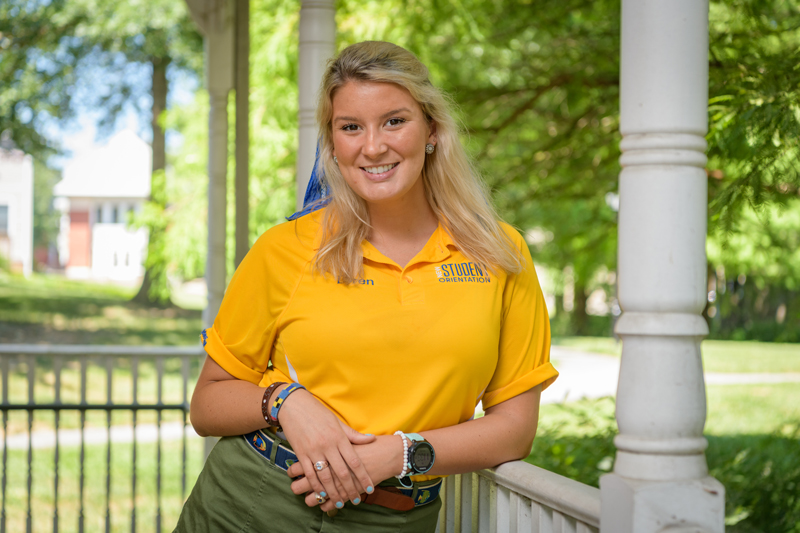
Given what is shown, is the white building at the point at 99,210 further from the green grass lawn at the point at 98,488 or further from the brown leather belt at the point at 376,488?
the brown leather belt at the point at 376,488

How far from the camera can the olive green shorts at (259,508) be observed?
155 centimetres

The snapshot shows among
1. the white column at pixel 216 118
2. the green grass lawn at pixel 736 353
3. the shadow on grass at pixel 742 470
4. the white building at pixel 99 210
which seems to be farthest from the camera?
the white building at pixel 99 210

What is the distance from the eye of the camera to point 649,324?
1273 millimetres

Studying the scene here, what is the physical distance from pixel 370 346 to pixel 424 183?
0.46 meters

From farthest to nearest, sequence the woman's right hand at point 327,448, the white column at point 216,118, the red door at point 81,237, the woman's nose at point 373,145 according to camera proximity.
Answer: the red door at point 81,237
the white column at point 216,118
the woman's nose at point 373,145
the woman's right hand at point 327,448

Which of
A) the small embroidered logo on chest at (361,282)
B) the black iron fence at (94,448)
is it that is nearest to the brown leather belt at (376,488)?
the small embroidered logo on chest at (361,282)

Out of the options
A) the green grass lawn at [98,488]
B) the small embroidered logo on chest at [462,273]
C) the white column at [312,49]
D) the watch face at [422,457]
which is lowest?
the green grass lawn at [98,488]

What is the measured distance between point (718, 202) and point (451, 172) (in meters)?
1.17

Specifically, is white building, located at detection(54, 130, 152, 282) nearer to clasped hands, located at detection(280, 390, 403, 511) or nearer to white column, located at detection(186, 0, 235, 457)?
white column, located at detection(186, 0, 235, 457)

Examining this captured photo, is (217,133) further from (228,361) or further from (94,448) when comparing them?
(94,448)

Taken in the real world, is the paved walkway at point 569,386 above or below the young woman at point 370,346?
below

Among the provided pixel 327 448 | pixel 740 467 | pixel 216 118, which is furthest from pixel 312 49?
pixel 740 467

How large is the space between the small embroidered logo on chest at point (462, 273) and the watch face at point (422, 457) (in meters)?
0.35

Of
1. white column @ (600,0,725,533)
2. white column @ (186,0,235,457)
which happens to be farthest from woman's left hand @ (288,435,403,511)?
white column @ (186,0,235,457)
